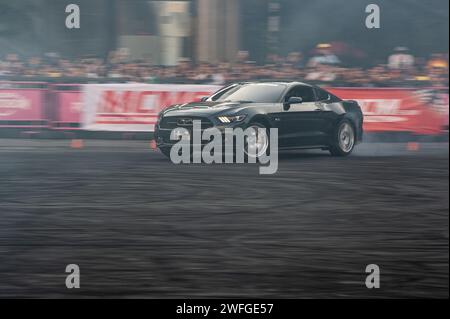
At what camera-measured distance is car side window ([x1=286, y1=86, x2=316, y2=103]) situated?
56.4 ft

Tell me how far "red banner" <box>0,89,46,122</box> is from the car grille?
5999mm

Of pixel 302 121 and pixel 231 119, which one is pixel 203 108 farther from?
pixel 302 121

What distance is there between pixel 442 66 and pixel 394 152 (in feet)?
16.6

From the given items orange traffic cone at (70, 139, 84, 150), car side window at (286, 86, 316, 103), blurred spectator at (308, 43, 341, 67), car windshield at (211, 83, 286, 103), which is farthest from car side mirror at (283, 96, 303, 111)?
blurred spectator at (308, 43, 341, 67)

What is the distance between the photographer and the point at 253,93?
17.0 metres

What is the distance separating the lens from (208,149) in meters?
15.7

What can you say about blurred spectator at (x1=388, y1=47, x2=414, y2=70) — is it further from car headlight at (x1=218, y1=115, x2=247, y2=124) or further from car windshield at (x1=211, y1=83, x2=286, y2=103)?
car headlight at (x1=218, y1=115, x2=247, y2=124)

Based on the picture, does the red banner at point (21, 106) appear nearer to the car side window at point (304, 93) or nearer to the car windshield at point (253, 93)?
the car windshield at point (253, 93)

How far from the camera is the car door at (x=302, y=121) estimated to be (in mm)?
16500

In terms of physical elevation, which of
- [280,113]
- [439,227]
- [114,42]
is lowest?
[439,227]

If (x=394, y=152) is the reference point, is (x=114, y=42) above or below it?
above

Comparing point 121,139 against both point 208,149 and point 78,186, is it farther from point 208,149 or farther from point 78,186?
point 78,186

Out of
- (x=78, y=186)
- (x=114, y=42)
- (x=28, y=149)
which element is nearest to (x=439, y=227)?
(x=78, y=186)

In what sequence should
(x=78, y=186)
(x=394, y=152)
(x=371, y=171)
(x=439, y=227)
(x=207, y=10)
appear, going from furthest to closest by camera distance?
(x=207, y=10) < (x=394, y=152) < (x=371, y=171) < (x=78, y=186) < (x=439, y=227)
